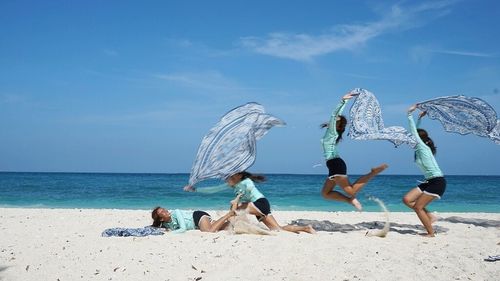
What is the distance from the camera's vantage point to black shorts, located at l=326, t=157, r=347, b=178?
327 inches

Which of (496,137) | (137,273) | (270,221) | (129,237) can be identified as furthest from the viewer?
(496,137)

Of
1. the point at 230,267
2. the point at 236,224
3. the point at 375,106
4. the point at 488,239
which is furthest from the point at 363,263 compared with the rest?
the point at 375,106

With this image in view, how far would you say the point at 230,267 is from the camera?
5918mm

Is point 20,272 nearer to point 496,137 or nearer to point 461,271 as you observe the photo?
point 461,271

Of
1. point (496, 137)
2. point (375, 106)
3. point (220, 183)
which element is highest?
point (375, 106)

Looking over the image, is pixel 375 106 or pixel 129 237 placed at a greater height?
pixel 375 106

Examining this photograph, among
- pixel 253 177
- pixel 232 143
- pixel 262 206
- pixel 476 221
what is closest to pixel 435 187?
pixel 262 206

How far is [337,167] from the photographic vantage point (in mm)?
8312

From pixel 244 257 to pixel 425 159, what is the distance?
3.91 m

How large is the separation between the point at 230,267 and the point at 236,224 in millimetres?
2088

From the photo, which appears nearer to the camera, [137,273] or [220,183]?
[137,273]

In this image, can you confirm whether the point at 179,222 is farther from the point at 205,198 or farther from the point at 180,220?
the point at 205,198

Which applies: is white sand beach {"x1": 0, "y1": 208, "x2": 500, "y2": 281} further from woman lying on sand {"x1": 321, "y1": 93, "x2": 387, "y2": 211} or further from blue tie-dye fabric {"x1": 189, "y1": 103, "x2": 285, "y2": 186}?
blue tie-dye fabric {"x1": 189, "y1": 103, "x2": 285, "y2": 186}

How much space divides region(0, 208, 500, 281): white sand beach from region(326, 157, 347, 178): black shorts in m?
1.06
